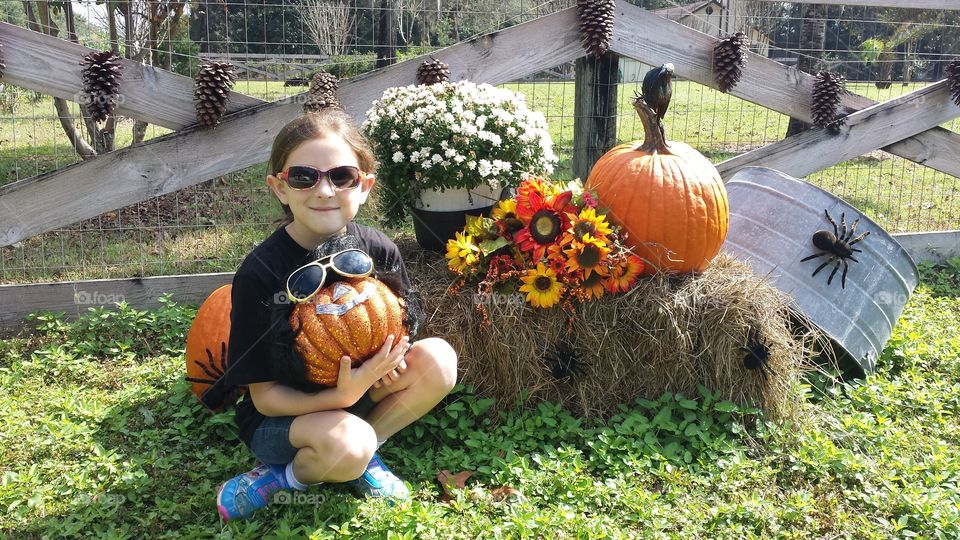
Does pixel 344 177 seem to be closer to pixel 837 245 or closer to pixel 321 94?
pixel 321 94

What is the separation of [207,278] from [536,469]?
2.46 meters

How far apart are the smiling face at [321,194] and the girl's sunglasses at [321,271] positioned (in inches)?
5.9

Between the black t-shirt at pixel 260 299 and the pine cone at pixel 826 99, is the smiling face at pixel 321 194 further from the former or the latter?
the pine cone at pixel 826 99

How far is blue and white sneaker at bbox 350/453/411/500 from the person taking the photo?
2.62 m

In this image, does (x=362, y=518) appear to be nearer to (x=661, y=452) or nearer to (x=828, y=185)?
(x=661, y=452)

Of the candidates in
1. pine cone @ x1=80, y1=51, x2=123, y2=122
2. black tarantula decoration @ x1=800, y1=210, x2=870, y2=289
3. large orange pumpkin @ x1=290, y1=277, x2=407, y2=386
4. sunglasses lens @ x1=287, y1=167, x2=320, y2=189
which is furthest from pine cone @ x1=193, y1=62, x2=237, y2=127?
black tarantula decoration @ x1=800, y1=210, x2=870, y2=289

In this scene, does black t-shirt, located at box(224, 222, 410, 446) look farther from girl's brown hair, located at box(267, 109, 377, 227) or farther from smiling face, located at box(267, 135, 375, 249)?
girl's brown hair, located at box(267, 109, 377, 227)

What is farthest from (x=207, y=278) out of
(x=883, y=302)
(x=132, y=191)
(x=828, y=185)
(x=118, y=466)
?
(x=828, y=185)

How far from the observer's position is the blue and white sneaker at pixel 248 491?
8.34ft

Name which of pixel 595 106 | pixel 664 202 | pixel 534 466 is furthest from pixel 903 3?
pixel 534 466

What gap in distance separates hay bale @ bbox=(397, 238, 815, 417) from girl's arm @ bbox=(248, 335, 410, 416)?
0.74m

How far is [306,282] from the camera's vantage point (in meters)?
2.32

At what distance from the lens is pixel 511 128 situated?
335 centimetres

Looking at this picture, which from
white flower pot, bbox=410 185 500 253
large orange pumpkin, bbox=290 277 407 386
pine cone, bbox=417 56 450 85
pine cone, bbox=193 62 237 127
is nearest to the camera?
large orange pumpkin, bbox=290 277 407 386
